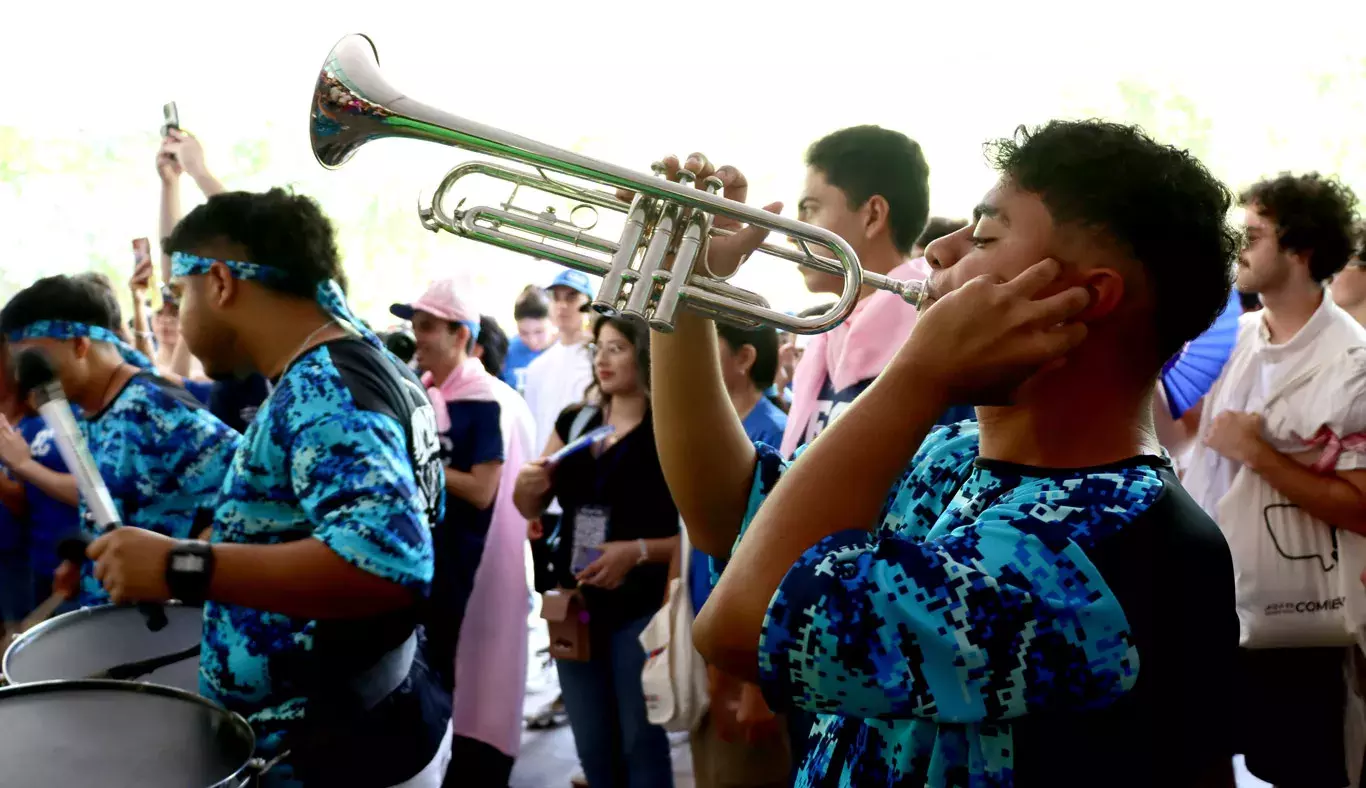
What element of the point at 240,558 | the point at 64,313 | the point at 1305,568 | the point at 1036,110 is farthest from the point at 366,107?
the point at 1036,110

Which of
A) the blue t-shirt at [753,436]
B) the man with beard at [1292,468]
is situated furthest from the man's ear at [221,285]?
the man with beard at [1292,468]

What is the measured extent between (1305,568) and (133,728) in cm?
286

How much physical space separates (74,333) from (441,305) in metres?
1.59

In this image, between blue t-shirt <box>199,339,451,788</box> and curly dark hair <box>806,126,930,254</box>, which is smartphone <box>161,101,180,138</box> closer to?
blue t-shirt <box>199,339,451,788</box>

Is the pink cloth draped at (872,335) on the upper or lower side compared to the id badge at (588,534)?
upper

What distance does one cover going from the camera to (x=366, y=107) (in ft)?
5.59

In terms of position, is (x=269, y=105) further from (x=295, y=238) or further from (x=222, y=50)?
(x=295, y=238)

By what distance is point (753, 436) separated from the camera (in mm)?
3268

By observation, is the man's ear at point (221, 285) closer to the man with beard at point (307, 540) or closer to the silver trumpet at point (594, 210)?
the man with beard at point (307, 540)

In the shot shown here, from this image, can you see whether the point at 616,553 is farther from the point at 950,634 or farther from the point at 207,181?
the point at 950,634

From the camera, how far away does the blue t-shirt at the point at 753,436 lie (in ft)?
9.76

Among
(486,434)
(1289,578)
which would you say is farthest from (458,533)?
(1289,578)

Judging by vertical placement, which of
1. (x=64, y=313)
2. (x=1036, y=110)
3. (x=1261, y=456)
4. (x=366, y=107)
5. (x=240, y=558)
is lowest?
(x=1261, y=456)

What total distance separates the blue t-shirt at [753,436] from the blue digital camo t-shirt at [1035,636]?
71.8 inches
